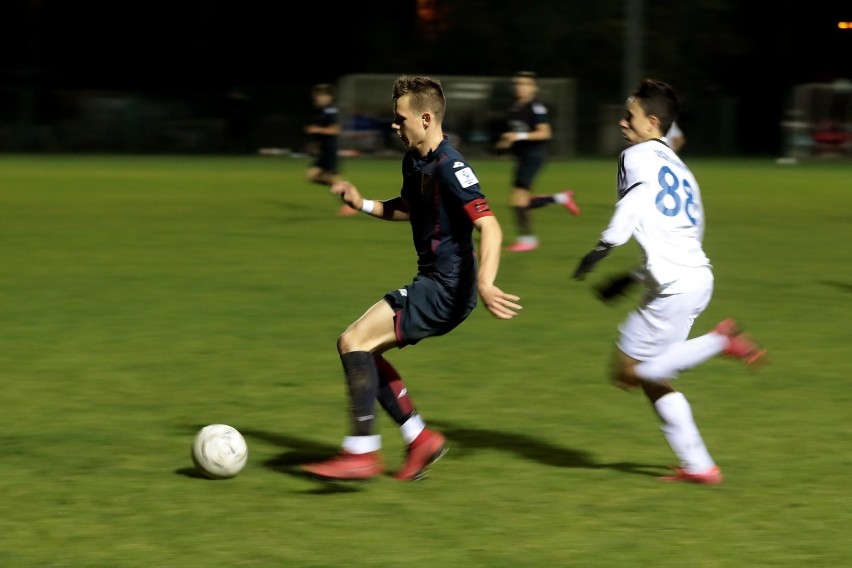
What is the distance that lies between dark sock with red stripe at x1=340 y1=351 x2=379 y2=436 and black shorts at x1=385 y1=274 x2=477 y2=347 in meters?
0.18

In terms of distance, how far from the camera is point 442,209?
5.95 meters

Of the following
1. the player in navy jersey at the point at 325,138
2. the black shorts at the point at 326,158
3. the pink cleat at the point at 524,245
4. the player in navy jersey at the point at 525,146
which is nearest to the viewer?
the player in navy jersey at the point at 525,146

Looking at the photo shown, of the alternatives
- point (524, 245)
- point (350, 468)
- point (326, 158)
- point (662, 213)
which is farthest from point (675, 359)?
point (326, 158)

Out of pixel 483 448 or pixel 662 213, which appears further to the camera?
pixel 483 448

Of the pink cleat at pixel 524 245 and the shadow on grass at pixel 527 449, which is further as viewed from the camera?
the pink cleat at pixel 524 245

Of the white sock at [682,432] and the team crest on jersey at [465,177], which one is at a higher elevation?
the team crest on jersey at [465,177]

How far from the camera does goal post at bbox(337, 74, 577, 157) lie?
36562 mm

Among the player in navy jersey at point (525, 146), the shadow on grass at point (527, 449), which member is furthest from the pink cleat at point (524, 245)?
the shadow on grass at point (527, 449)

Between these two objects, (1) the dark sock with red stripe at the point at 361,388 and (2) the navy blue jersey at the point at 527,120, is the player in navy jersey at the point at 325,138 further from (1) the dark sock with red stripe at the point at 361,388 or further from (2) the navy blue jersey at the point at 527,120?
(1) the dark sock with red stripe at the point at 361,388

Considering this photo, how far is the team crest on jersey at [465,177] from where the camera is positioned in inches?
230

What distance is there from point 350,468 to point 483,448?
99 centimetres

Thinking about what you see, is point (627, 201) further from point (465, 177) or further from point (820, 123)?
point (820, 123)

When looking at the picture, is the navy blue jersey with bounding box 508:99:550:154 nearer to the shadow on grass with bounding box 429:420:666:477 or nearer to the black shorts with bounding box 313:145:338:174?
the black shorts with bounding box 313:145:338:174

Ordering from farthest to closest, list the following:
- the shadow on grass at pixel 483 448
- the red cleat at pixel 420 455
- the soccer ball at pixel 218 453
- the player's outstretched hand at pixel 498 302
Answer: the shadow on grass at pixel 483 448
the red cleat at pixel 420 455
the soccer ball at pixel 218 453
the player's outstretched hand at pixel 498 302
